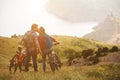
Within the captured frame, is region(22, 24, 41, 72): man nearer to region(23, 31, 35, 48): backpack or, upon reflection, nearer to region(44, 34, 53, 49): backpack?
region(23, 31, 35, 48): backpack

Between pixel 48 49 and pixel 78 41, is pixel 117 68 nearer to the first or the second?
pixel 48 49

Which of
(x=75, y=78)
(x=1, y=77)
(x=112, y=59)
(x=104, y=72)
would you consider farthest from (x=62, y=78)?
(x=112, y=59)

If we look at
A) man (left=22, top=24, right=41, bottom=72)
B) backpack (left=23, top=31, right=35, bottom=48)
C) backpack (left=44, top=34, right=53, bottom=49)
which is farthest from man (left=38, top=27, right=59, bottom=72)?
backpack (left=23, top=31, right=35, bottom=48)

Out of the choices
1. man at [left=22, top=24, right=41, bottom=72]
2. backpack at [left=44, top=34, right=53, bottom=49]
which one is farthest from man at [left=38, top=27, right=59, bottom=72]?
man at [left=22, top=24, right=41, bottom=72]

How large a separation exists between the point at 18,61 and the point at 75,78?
776 cm

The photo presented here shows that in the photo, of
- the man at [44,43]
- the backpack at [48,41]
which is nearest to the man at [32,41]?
the man at [44,43]

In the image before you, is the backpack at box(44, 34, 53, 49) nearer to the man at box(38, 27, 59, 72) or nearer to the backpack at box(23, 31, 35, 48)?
the man at box(38, 27, 59, 72)

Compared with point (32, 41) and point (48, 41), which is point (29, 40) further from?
point (48, 41)

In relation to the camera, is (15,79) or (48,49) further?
(48,49)

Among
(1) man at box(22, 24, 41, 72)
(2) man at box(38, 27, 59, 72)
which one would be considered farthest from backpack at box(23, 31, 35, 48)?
(2) man at box(38, 27, 59, 72)

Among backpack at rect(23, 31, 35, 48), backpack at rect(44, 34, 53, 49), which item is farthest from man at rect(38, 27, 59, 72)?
backpack at rect(23, 31, 35, 48)

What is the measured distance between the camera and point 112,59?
23.6m

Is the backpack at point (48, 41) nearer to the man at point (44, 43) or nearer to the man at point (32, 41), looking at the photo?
the man at point (44, 43)

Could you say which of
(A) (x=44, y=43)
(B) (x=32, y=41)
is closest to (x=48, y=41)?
(A) (x=44, y=43)
